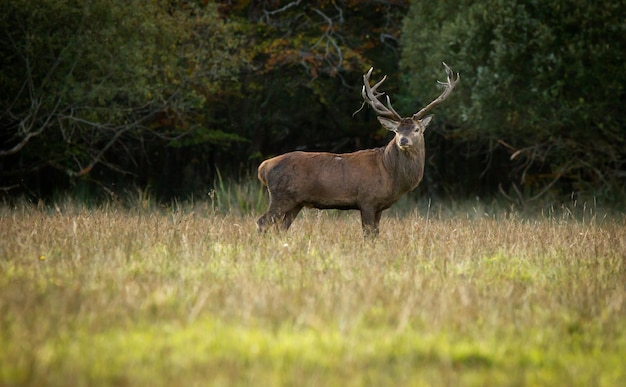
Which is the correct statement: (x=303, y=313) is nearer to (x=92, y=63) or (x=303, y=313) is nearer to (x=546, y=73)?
(x=546, y=73)

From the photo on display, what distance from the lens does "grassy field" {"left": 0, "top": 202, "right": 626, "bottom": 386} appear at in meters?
4.14

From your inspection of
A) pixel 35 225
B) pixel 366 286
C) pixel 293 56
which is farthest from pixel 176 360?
pixel 293 56

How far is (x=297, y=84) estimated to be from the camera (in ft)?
72.8

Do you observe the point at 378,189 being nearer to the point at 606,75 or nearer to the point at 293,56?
the point at 606,75

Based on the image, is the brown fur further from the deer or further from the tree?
the tree

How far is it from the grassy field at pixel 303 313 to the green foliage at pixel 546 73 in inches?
305

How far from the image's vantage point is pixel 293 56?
20812 mm

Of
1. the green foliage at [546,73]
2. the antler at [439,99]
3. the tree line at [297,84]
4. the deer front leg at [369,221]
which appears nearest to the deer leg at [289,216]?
the deer front leg at [369,221]

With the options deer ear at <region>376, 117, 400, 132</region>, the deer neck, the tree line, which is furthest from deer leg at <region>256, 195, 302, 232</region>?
the tree line

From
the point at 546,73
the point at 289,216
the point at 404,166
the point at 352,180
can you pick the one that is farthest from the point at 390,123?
the point at 546,73

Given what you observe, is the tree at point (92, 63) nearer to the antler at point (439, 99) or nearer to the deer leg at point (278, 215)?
the deer leg at point (278, 215)

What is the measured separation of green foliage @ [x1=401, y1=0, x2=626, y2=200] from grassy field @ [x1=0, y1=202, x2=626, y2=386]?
776 cm

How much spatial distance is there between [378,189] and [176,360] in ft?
20.7

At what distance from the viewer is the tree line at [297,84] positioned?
15820 mm
